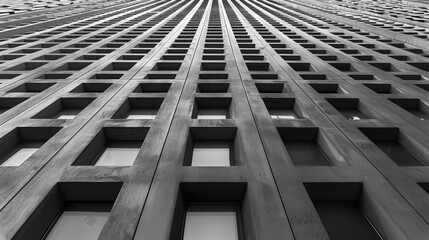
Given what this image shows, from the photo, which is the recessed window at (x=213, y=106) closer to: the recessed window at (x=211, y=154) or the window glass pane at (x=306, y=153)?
the recessed window at (x=211, y=154)

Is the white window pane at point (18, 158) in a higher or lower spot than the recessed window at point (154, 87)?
lower

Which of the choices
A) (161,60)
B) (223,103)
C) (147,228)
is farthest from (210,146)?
(161,60)

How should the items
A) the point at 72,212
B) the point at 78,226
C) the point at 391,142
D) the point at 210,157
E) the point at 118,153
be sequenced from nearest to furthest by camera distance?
the point at 78,226 < the point at 72,212 < the point at 210,157 < the point at 118,153 < the point at 391,142

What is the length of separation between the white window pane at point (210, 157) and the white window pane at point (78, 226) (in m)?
2.11

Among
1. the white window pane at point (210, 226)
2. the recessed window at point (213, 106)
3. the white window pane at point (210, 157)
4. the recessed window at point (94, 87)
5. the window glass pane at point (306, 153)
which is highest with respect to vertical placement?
the recessed window at point (94, 87)

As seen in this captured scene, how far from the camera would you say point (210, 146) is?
611 centimetres

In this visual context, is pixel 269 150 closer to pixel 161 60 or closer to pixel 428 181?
pixel 428 181

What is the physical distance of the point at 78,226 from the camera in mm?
4070

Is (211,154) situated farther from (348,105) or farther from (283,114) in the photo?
(348,105)

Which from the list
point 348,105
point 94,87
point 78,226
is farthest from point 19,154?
point 348,105

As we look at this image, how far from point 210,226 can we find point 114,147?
10.9 feet

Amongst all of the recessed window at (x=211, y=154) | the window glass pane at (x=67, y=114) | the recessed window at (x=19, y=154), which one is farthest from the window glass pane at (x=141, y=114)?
the recessed window at (x=19, y=154)

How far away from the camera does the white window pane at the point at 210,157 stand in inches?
217

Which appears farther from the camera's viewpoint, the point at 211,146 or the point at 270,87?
the point at 270,87
